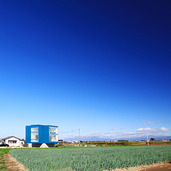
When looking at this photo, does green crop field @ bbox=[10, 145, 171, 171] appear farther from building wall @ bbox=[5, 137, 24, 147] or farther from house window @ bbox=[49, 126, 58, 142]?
building wall @ bbox=[5, 137, 24, 147]

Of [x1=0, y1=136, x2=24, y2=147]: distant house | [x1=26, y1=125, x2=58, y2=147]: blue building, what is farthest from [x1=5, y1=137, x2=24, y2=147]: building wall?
[x1=26, y1=125, x2=58, y2=147]: blue building

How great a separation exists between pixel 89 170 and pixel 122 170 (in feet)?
12.4

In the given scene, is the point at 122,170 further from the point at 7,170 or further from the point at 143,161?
the point at 7,170

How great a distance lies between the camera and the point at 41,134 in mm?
77188

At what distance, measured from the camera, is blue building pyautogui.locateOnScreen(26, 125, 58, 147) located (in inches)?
3031

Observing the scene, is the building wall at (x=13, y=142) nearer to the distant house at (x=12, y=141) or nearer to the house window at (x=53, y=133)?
the distant house at (x=12, y=141)

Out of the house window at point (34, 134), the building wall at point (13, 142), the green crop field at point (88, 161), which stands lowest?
the building wall at point (13, 142)

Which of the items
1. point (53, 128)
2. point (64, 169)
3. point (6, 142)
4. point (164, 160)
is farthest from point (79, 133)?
point (64, 169)

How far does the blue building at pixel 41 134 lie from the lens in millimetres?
77000

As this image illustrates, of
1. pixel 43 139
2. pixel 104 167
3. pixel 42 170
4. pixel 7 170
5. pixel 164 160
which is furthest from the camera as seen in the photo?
pixel 43 139

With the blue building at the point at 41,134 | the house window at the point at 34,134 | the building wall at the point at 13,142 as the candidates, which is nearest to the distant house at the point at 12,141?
Answer: the building wall at the point at 13,142

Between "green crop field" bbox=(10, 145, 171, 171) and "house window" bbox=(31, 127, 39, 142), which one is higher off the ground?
"house window" bbox=(31, 127, 39, 142)

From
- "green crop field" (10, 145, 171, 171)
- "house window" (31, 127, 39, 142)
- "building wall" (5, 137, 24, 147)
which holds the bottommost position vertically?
"building wall" (5, 137, 24, 147)

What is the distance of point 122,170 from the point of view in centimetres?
1753
